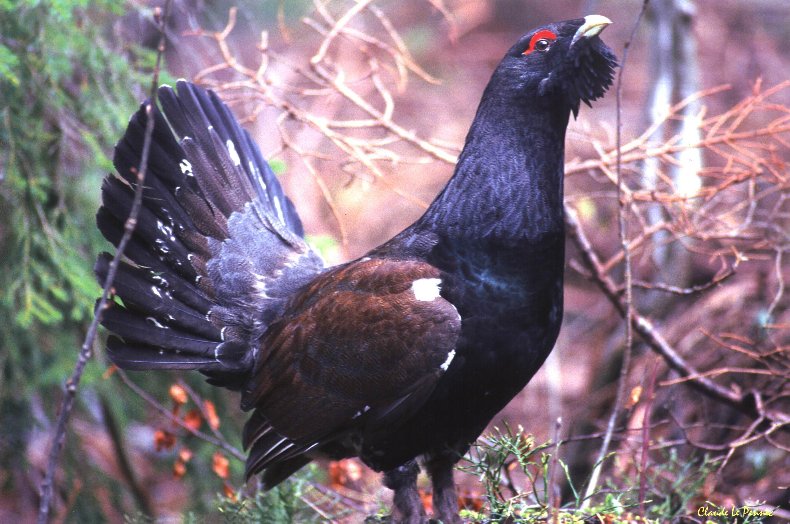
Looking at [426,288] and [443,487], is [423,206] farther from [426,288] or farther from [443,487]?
[443,487]

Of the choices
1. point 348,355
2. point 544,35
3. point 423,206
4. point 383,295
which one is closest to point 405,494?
point 348,355

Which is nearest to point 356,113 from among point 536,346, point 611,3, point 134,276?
point 611,3

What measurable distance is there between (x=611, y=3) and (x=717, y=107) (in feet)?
11.9

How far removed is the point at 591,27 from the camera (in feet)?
11.5

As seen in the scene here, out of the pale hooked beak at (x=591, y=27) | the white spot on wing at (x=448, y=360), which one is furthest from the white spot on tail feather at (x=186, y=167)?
the pale hooked beak at (x=591, y=27)

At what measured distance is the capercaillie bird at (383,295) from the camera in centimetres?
342

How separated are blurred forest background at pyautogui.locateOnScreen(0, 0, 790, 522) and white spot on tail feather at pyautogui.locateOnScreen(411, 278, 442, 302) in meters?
0.64

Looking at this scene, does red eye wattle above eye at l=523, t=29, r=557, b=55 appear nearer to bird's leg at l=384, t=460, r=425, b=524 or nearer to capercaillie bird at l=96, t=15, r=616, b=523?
capercaillie bird at l=96, t=15, r=616, b=523

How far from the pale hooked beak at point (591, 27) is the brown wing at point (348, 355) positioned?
1158 mm

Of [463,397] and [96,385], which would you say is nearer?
[463,397]

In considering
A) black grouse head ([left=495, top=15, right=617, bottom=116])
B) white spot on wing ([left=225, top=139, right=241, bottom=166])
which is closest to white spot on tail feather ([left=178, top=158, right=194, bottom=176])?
white spot on wing ([left=225, top=139, right=241, bottom=166])

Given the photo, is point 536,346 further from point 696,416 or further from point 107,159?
point 107,159

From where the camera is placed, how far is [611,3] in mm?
11367

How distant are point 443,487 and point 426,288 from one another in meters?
0.95
